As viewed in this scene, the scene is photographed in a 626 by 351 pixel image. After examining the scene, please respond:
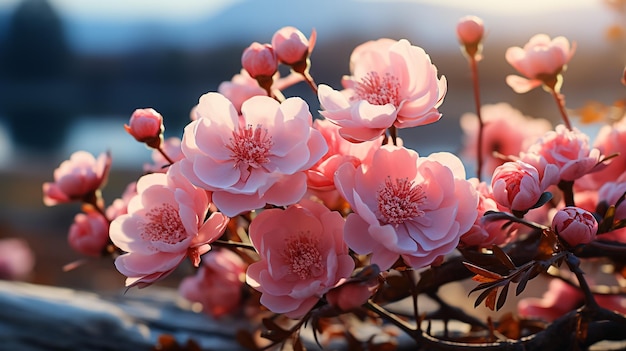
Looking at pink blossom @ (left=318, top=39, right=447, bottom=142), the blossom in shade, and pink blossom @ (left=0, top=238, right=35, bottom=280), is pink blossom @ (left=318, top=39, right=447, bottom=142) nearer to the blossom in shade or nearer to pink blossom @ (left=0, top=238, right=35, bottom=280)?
the blossom in shade

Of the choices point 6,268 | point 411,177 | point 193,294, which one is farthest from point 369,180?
point 6,268

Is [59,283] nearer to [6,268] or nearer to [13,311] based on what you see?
[6,268]

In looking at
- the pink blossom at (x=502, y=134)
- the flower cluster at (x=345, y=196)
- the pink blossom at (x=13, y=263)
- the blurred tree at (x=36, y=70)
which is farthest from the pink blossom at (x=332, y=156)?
the blurred tree at (x=36, y=70)

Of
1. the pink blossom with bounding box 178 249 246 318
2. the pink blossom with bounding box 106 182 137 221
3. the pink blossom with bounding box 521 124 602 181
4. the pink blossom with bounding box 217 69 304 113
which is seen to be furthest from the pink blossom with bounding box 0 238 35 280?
the pink blossom with bounding box 521 124 602 181

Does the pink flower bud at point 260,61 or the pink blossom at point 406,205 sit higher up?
the pink flower bud at point 260,61

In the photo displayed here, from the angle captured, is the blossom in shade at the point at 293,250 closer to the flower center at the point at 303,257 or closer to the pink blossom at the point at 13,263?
the flower center at the point at 303,257

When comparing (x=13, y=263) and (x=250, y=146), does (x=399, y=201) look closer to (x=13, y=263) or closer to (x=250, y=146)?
(x=250, y=146)

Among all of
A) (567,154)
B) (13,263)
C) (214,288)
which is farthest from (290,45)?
(13,263)
